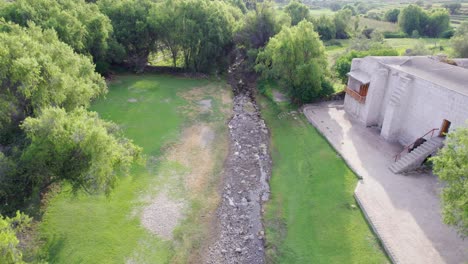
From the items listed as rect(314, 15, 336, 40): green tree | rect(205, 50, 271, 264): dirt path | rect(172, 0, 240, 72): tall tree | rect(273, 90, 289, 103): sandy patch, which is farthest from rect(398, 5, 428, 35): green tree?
rect(205, 50, 271, 264): dirt path

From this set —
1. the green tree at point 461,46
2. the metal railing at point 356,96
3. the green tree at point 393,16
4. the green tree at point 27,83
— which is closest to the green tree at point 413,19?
the green tree at point 393,16

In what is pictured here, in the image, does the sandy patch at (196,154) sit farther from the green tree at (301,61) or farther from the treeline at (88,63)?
the green tree at (301,61)

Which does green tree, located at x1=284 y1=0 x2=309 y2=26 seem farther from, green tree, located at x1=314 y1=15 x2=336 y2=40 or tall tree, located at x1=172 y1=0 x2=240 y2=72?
tall tree, located at x1=172 y1=0 x2=240 y2=72

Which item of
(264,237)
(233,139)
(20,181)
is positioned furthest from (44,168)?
(233,139)

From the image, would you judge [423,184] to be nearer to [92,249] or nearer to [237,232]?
[237,232]

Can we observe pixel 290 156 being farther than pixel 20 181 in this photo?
Yes

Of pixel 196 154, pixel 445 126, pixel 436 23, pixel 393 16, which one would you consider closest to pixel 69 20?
pixel 196 154
